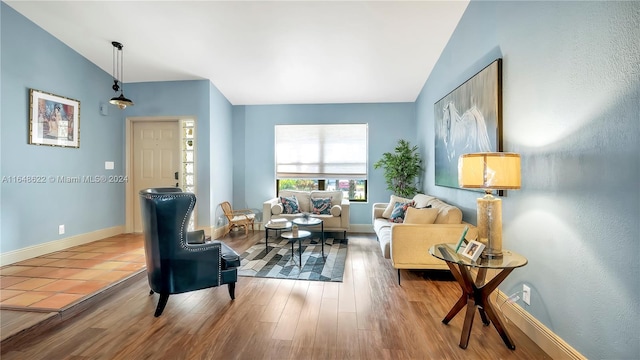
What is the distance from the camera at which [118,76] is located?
4.76m

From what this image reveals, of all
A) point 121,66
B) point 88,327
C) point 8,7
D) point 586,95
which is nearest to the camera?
point 586,95

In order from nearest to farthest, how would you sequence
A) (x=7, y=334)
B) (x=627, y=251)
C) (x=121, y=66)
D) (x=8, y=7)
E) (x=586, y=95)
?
1. (x=627, y=251)
2. (x=586, y=95)
3. (x=7, y=334)
4. (x=8, y=7)
5. (x=121, y=66)

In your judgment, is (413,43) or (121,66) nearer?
(413,43)

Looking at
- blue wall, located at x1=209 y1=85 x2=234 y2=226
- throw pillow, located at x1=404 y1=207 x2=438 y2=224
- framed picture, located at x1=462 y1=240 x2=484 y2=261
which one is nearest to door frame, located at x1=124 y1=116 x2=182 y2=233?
blue wall, located at x1=209 y1=85 x2=234 y2=226

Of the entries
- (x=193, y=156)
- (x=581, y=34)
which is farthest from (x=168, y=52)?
(x=581, y=34)

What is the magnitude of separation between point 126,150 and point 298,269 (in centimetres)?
394

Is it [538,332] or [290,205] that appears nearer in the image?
[538,332]

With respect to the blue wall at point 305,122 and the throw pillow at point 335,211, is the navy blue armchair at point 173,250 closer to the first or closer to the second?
the throw pillow at point 335,211

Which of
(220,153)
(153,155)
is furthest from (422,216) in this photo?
(153,155)

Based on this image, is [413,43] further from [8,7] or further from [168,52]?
[8,7]

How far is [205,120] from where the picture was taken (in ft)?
16.0

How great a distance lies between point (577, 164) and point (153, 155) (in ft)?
18.8

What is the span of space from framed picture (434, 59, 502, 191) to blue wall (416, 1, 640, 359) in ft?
0.35

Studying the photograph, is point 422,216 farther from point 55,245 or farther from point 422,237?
point 55,245
